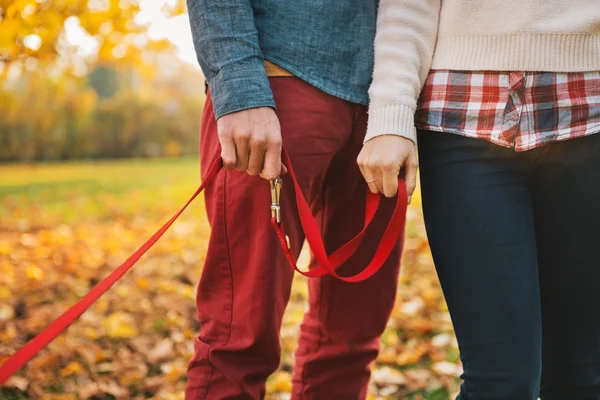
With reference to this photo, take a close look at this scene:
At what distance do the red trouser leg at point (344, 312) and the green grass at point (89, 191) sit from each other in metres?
5.24

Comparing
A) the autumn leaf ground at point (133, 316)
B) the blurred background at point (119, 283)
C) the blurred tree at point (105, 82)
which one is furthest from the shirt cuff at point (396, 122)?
the blurred tree at point (105, 82)

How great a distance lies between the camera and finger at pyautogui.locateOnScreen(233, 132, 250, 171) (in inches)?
52.4

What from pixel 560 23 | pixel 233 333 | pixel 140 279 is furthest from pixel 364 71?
pixel 140 279

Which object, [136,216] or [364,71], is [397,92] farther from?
[136,216]

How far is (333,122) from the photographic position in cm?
145

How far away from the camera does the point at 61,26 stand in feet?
12.8

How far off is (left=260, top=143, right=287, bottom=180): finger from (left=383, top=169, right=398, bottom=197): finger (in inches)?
8.8

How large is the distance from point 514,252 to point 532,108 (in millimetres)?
289

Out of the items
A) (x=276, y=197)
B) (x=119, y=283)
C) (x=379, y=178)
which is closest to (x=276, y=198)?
(x=276, y=197)

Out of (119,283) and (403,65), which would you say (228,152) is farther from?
(119,283)

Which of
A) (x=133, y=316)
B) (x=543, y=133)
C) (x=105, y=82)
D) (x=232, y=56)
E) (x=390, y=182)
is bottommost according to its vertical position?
(x=133, y=316)

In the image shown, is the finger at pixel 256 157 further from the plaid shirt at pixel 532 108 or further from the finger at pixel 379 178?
the plaid shirt at pixel 532 108

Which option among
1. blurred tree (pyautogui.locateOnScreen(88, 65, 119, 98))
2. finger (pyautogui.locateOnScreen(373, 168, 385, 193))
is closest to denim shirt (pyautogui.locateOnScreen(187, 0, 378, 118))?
finger (pyautogui.locateOnScreen(373, 168, 385, 193))

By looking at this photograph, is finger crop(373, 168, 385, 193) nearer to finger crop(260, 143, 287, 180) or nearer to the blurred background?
finger crop(260, 143, 287, 180)
